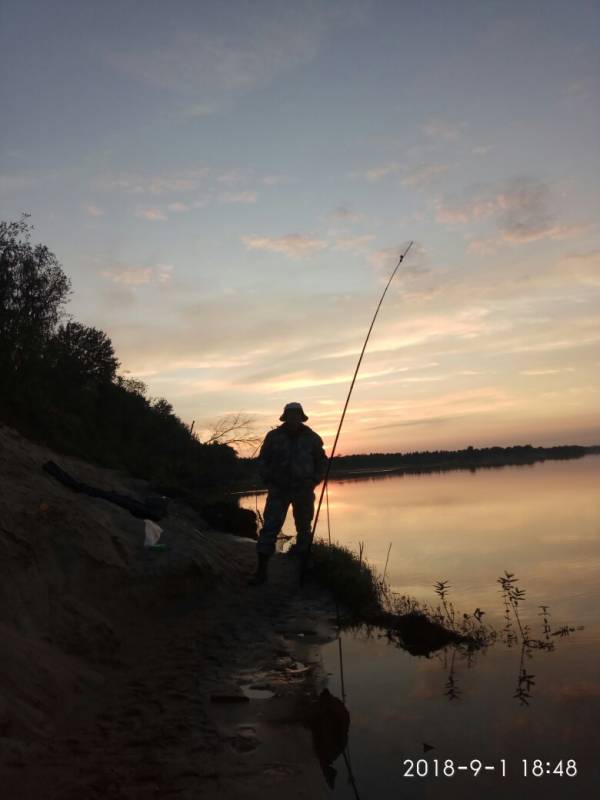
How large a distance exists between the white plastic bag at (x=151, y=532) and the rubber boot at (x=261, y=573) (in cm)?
153

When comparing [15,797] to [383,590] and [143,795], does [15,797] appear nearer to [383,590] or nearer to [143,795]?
[143,795]

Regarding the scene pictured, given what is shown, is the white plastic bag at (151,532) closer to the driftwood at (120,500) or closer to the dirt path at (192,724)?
the driftwood at (120,500)

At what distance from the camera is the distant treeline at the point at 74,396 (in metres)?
19.6

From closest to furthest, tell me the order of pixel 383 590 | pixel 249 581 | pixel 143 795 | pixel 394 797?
pixel 143 795, pixel 394 797, pixel 249 581, pixel 383 590

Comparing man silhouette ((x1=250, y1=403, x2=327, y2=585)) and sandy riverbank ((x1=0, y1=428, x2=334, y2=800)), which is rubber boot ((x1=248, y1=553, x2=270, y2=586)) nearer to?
sandy riverbank ((x1=0, y1=428, x2=334, y2=800))

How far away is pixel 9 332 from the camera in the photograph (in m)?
25.6

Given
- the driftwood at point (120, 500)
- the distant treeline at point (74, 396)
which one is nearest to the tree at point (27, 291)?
the distant treeline at point (74, 396)

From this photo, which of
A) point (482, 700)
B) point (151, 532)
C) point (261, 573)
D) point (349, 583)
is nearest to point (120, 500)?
point (151, 532)

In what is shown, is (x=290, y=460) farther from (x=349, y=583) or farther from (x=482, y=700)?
(x=482, y=700)

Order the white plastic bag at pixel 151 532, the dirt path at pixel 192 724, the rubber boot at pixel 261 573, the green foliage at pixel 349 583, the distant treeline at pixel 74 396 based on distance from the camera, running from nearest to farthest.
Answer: the dirt path at pixel 192 724 < the white plastic bag at pixel 151 532 < the green foliage at pixel 349 583 < the rubber boot at pixel 261 573 < the distant treeline at pixel 74 396

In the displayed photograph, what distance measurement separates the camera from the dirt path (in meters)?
3.18

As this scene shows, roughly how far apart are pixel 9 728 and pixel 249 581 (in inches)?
202

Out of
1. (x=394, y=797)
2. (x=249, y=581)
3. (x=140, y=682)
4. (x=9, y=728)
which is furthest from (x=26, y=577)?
(x=249, y=581)

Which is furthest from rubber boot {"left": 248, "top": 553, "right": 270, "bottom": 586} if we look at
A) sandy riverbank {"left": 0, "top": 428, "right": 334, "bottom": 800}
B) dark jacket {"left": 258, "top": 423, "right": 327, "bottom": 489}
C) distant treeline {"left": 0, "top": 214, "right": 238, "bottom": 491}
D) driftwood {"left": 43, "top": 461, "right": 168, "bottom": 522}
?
distant treeline {"left": 0, "top": 214, "right": 238, "bottom": 491}
